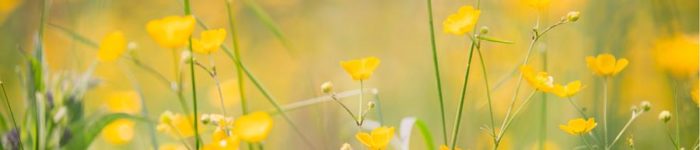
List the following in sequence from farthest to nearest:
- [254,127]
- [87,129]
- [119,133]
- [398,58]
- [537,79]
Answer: [398,58] → [119,133] → [87,129] → [537,79] → [254,127]

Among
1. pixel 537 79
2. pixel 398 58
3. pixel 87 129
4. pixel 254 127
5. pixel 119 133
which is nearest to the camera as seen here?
pixel 254 127

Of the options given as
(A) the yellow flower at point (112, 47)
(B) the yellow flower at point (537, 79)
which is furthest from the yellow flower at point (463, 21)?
(A) the yellow flower at point (112, 47)

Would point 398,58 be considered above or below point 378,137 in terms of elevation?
above

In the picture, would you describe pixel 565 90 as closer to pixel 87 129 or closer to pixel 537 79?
pixel 537 79

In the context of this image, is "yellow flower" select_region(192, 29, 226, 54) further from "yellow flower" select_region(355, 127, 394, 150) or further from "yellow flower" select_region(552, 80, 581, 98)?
"yellow flower" select_region(552, 80, 581, 98)

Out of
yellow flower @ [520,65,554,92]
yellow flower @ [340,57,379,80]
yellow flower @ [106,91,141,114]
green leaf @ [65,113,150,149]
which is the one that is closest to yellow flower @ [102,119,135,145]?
yellow flower @ [106,91,141,114]

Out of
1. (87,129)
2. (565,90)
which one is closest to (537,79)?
(565,90)
